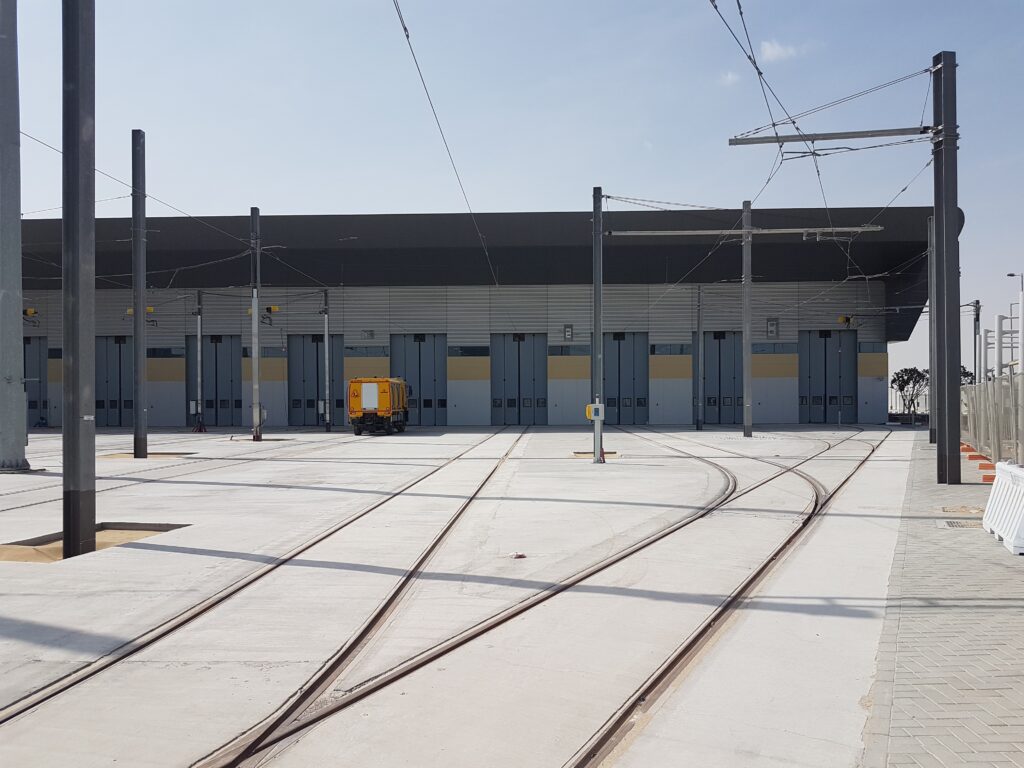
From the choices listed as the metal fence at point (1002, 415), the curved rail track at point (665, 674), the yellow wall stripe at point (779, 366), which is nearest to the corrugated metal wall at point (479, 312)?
the yellow wall stripe at point (779, 366)

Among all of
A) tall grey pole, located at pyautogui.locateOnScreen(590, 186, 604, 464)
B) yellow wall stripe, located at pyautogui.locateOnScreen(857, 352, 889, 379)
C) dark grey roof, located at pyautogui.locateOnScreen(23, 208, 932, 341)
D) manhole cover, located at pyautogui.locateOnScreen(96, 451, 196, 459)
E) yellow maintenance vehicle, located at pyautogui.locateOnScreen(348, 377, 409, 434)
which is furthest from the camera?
yellow wall stripe, located at pyautogui.locateOnScreen(857, 352, 889, 379)

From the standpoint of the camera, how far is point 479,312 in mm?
55469

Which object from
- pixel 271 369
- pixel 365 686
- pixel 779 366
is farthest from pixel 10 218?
pixel 779 366

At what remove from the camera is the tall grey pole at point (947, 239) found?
689 inches

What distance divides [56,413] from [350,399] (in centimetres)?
2347

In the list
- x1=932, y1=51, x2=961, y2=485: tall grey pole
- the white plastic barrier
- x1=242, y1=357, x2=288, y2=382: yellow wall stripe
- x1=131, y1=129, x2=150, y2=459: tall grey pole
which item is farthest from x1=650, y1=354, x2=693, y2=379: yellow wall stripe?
the white plastic barrier

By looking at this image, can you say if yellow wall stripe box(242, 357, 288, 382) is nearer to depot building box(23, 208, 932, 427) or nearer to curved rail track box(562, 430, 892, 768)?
depot building box(23, 208, 932, 427)

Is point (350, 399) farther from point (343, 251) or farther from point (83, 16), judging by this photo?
point (83, 16)

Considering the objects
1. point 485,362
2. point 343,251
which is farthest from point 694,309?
point 343,251

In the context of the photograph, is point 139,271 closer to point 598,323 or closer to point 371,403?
point 598,323

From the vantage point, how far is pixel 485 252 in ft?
162

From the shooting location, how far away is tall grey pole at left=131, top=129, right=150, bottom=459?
26016 millimetres

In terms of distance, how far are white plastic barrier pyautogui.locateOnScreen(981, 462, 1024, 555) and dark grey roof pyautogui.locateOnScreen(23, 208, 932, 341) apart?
37500mm

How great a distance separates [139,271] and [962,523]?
22.9 m
